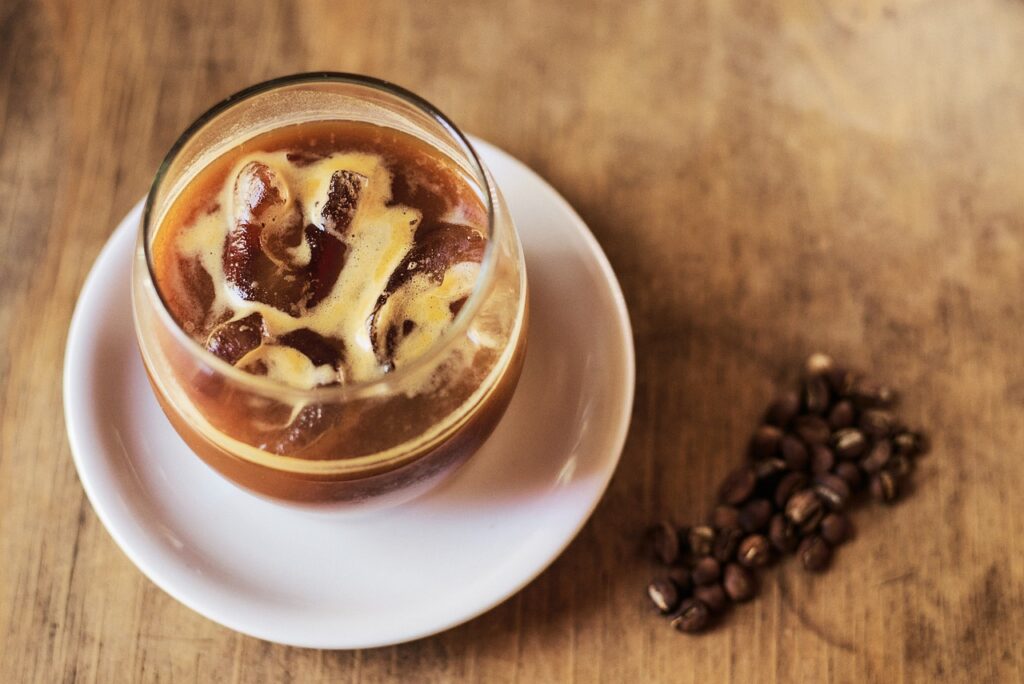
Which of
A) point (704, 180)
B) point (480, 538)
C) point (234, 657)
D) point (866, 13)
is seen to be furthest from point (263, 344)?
point (866, 13)

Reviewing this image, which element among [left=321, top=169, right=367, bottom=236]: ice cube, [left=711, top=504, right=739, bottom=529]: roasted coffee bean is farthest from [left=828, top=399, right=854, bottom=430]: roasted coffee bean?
[left=321, top=169, right=367, bottom=236]: ice cube

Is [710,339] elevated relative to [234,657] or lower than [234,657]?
elevated

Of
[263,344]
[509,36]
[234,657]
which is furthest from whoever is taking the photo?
[509,36]

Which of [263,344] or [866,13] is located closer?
[263,344]

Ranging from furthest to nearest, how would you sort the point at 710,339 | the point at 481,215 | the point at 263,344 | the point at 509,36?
the point at 509,36 < the point at 710,339 < the point at 481,215 < the point at 263,344

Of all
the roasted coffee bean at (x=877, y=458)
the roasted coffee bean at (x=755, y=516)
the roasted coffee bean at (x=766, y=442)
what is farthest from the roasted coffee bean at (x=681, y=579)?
the roasted coffee bean at (x=877, y=458)

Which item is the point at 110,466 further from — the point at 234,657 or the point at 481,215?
the point at 481,215

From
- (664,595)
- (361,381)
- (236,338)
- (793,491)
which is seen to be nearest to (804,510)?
(793,491)
